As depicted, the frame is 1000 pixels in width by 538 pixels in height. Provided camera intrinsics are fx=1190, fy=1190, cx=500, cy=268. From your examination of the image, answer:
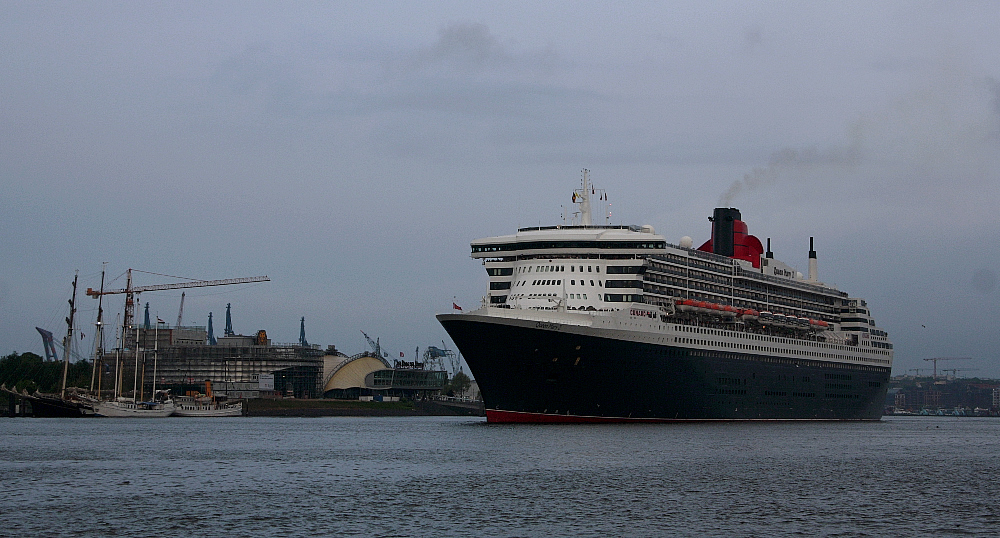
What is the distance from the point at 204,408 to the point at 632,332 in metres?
85.1

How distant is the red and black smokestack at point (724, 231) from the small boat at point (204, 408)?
72.1 m

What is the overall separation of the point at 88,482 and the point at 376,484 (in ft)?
36.6

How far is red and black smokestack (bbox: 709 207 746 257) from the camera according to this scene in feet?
333

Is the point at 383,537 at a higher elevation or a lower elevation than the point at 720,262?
lower

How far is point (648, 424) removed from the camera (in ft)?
267

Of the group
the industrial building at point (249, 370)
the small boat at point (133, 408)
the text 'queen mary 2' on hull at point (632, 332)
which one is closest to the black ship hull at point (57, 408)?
the small boat at point (133, 408)

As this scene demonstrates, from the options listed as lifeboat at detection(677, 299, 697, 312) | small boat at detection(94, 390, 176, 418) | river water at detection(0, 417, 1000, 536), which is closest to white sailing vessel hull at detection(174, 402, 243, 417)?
small boat at detection(94, 390, 176, 418)

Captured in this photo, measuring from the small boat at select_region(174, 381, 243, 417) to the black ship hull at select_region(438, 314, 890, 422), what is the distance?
7517 cm

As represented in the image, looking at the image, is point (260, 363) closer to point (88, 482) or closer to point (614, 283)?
point (614, 283)

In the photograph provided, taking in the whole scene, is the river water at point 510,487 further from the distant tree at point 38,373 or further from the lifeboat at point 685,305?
the distant tree at point 38,373

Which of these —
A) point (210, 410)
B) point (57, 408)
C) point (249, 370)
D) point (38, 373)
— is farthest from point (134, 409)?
point (249, 370)

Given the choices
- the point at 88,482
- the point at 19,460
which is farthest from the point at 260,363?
the point at 88,482

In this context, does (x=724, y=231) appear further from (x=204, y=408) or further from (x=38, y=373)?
(x=38, y=373)

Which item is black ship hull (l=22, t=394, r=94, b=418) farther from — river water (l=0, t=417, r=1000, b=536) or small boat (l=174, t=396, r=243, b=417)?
river water (l=0, t=417, r=1000, b=536)
